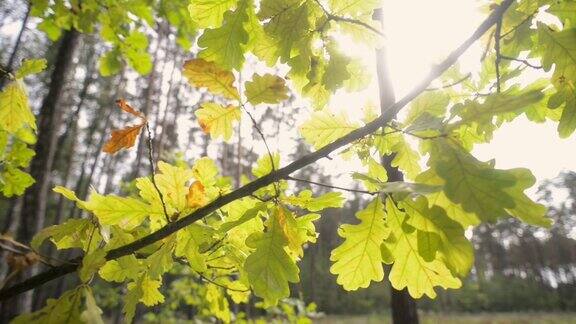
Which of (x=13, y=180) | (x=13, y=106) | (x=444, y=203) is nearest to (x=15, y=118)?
(x=13, y=106)

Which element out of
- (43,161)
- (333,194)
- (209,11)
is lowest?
(333,194)

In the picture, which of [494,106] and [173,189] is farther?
[173,189]

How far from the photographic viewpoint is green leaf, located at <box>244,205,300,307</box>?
3.30ft

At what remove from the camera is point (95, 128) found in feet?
71.5

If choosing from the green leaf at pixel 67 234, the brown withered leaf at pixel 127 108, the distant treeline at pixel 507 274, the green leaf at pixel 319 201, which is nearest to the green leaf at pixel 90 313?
the green leaf at pixel 67 234

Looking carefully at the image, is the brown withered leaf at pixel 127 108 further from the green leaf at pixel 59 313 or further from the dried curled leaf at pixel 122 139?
the green leaf at pixel 59 313

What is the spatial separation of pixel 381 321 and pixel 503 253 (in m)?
24.0

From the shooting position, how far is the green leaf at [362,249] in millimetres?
1000

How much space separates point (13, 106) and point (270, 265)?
1318 millimetres

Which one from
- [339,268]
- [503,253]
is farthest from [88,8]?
[503,253]

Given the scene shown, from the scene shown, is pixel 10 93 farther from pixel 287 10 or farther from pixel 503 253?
pixel 503 253

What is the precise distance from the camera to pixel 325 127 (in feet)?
4.23

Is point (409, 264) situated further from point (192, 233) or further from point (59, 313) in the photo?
point (59, 313)

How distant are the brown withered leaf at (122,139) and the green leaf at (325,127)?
0.54 meters
